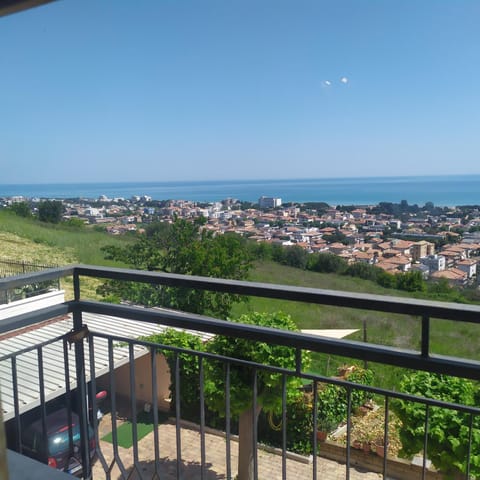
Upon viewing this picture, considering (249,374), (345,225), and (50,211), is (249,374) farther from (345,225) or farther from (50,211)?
(50,211)

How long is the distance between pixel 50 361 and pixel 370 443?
3999 mm

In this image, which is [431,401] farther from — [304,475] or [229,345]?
[304,475]

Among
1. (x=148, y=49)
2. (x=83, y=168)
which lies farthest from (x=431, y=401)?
(x=148, y=49)

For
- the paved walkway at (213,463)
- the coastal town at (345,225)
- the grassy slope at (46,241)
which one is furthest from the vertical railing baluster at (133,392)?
the grassy slope at (46,241)

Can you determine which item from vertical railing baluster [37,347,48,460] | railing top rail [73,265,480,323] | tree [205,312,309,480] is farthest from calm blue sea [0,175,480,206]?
railing top rail [73,265,480,323]

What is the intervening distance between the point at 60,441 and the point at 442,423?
77.8 inches

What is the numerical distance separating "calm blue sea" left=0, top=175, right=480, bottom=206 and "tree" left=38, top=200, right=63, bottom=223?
206mm

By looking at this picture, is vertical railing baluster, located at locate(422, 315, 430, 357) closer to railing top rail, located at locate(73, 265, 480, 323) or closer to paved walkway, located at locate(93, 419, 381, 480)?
railing top rail, located at locate(73, 265, 480, 323)

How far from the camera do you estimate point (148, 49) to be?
57.2 feet

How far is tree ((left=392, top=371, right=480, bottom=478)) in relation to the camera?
7.49 feet

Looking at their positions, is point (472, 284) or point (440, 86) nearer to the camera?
point (472, 284)

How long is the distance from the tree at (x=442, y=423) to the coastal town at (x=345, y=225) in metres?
4.77

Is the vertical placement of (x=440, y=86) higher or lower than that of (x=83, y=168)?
higher

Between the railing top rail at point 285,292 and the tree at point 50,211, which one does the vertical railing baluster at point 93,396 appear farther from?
the tree at point 50,211
